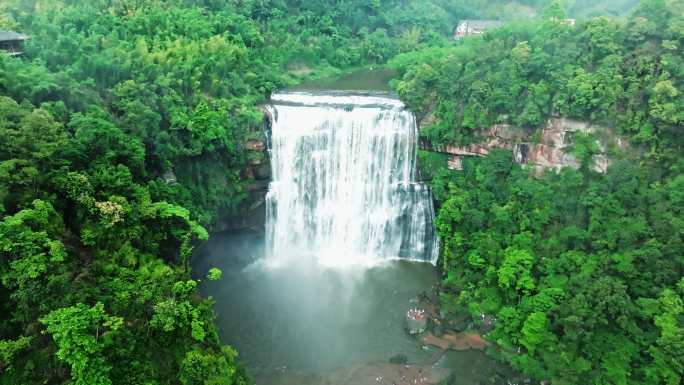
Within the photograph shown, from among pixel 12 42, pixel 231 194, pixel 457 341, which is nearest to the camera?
pixel 457 341

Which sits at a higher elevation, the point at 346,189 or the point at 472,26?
the point at 472,26

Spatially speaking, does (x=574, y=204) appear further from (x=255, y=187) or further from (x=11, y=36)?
(x=11, y=36)

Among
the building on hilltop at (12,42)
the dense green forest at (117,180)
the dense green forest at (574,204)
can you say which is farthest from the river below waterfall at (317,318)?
the building on hilltop at (12,42)

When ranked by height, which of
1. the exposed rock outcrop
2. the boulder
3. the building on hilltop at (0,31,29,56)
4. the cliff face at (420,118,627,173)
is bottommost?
the exposed rock outcrop

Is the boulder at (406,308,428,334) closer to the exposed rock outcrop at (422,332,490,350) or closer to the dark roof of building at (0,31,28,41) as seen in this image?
the exposed rock outcrop at (422,332,490,350)

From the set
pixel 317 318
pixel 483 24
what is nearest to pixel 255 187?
pixel 317 318

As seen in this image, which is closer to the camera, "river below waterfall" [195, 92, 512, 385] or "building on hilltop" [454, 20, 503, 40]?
"river below waterfall" [195, 92, 512, 385]

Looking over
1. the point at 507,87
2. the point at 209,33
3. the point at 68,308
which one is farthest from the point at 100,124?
the point at 507,87

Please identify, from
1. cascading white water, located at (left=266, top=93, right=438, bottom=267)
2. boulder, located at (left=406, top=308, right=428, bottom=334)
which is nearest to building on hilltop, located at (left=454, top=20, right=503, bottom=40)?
cascading white water, located at (left=266, top=93, right=438, bottom=267)
